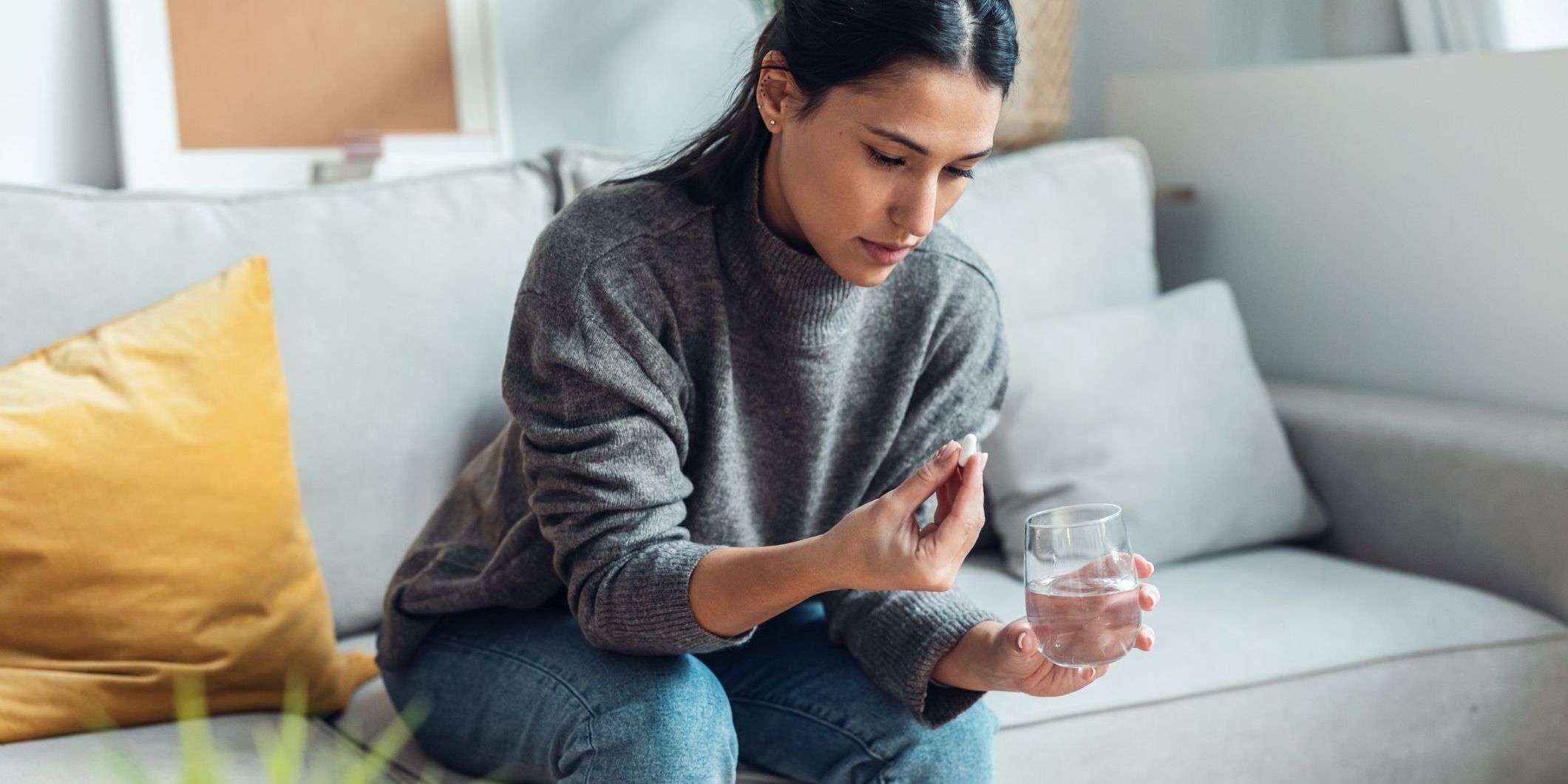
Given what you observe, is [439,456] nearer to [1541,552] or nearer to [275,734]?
[275,734]

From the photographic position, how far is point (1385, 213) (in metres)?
1.98

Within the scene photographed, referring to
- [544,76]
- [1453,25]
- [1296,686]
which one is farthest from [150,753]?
[1453,25]

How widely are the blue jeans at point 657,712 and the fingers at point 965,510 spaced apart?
0.85 ft

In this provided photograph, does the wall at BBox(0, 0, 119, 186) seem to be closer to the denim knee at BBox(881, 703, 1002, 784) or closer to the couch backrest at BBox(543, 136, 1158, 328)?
the couch backrest at BBox(543, 136, 1158, 328)

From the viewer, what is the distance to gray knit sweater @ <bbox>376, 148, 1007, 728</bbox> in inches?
43.0

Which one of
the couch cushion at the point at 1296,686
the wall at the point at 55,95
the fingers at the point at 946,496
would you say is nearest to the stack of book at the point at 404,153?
the wall at the point at 55,95

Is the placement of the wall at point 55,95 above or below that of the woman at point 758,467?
above

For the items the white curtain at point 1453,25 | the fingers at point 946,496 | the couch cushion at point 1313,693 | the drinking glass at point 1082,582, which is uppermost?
the white curtain at point 1453,25

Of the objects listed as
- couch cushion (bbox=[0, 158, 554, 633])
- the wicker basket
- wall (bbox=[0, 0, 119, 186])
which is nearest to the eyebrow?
couch cushion (bbox=[0, 158, 554, 633])

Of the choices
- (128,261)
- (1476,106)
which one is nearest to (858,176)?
(128,261)

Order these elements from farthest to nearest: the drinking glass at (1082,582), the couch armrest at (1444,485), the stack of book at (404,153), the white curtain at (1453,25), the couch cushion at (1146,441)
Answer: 1. the stack of book at (404,153)
2. the white curtain at (1453,25)
3. the couch cushion at (1146,441)
4. the couch armrest at (1444,485)
5. the drinking glass at (1082,582)

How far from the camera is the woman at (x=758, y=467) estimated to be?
1.01 m

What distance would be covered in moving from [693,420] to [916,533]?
0.31 meters

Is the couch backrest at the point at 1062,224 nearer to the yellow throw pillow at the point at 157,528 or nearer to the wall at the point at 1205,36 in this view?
the wall at the point at 1205,36
